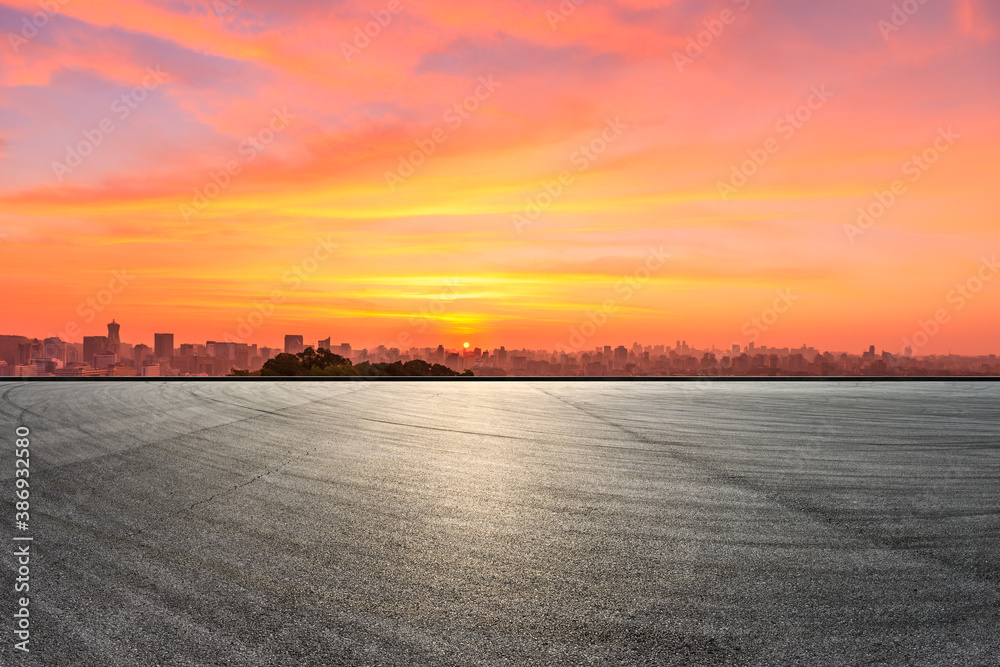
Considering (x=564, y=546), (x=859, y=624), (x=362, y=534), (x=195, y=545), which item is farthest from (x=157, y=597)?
(x=859, y=624)

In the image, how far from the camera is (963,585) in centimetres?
476

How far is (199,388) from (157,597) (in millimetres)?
19470

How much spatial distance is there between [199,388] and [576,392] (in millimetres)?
11801

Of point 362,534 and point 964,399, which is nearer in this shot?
point 362,534

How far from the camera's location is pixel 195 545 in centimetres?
545

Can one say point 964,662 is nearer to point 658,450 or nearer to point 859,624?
point 859,624

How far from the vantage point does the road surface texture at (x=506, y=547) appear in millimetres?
3797

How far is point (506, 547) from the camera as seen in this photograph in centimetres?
547

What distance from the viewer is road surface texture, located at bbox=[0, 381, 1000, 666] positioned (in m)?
3.80

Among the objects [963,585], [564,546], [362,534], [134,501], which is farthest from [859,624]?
[134,501]

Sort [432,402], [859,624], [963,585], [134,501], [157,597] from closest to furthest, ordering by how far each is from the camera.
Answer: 1. [859,624]
2. [157,597]
3. [963,585]
4. [134,501]
5. [432,402]

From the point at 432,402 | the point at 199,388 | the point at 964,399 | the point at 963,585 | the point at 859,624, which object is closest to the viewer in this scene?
the point at 859,624

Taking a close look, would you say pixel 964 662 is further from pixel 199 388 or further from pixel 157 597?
pixel 199 388

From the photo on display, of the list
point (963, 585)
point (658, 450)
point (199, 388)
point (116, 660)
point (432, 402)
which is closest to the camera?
point (116, 660)
